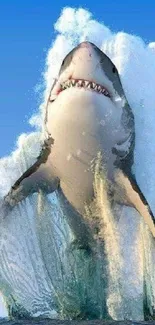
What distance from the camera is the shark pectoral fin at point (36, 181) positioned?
61.2ft

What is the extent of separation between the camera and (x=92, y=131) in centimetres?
1745

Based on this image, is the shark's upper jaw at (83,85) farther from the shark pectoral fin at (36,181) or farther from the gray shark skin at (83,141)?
the shark pectoral fin at (36,181)

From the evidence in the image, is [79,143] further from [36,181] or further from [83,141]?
[36,181]

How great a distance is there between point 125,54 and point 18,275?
1042cm

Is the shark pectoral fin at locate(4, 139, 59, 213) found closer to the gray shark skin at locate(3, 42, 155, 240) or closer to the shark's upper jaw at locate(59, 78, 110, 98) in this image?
the gray shark skin at locate(3, 42, 155, 240)

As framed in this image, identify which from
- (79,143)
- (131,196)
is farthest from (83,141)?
(131,196)

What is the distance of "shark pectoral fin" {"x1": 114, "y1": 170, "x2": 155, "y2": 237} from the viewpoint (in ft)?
60.9

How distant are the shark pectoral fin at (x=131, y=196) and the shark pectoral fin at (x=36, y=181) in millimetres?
1774

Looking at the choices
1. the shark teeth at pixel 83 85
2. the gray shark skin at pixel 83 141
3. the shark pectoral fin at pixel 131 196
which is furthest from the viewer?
the shark pectoral fin at pixel 131 196

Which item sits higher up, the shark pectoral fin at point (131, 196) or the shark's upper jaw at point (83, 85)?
the shark's upper jaw at point (83, 85)

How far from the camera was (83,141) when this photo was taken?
57.5 ft

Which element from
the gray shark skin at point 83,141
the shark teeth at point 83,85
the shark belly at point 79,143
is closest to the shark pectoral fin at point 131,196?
the gray shark skin at point 83,141

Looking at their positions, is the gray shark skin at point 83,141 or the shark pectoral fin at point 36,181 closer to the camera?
the gray shark skin at point 83,141

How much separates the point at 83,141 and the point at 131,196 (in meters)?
2.44
